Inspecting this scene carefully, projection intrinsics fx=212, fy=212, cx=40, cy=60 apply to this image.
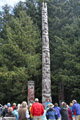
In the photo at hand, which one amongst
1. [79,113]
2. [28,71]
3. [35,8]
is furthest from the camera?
[35,8]

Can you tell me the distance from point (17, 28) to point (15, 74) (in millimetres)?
5248

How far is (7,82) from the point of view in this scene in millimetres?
19281

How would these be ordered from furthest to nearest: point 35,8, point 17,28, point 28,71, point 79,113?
point 35,8 < point 17,28 < point 28,71 < point 79,113

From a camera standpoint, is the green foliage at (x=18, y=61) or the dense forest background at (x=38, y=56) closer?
the dense forest background at (x=38, y=56)

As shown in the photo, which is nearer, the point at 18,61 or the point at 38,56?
the point at 18,61

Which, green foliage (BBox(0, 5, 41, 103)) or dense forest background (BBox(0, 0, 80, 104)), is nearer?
dense forest background (BBox(0, 0, 80, 104))

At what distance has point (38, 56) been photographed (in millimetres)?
20859

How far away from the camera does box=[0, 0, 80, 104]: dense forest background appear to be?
18.9m

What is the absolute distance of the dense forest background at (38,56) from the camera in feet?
62.0

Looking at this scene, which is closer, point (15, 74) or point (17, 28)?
point (15, 74)

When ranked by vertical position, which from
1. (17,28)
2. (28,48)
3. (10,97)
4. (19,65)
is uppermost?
(17,28)

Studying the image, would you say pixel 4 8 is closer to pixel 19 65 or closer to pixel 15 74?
pixel 19 65

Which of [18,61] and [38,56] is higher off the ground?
[38,56]

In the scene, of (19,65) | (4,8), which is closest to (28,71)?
(19,65)
